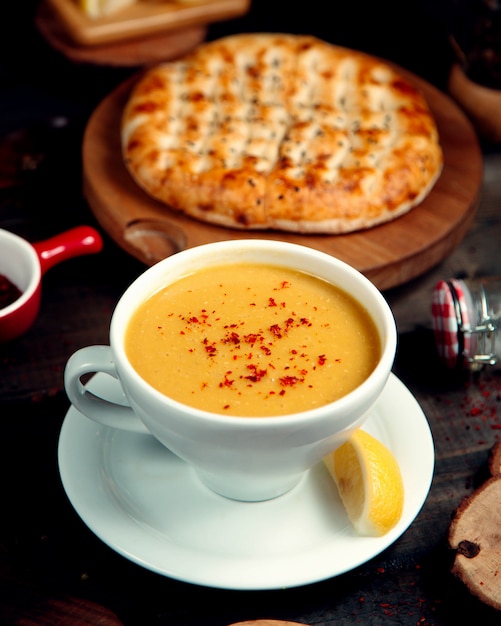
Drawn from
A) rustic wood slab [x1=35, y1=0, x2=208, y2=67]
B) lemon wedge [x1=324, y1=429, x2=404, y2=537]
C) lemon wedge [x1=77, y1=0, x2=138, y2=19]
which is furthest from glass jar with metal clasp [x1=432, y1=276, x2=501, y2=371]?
lemon wedge [x1=77, y1=0, x2=138, y2=19]

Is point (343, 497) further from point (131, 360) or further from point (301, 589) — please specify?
point (131, 360)

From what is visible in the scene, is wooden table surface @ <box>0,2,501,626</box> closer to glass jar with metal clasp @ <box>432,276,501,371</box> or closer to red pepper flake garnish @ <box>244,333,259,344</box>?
glass jar with metal clasp @ <box>432,276,501,371</box>

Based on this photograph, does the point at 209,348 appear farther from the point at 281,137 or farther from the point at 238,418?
the point at 281,137

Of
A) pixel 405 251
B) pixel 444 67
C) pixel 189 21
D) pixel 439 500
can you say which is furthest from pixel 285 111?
pixel 439 500

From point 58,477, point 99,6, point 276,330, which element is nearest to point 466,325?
point 276,330

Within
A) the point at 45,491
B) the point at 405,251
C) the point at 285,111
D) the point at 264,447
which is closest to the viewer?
the point at 264,447

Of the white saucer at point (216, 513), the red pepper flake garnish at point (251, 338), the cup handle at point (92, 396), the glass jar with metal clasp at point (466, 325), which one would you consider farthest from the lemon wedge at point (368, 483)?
the glass jar with metal clasp at point (466, 325)

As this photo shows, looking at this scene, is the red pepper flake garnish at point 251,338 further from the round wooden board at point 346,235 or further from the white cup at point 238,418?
the round wooden board at point 346,235
